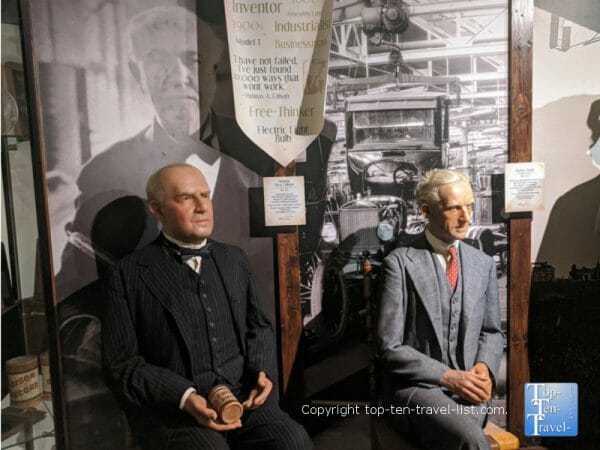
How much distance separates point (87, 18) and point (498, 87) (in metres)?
1.81

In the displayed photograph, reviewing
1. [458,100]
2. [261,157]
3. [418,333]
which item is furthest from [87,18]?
[418,333]

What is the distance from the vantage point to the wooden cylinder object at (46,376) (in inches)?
90.4

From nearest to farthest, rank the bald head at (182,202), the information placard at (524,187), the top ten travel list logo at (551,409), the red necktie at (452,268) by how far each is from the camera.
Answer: the bald head at (182,202), the red necktie at (452,268), the information placard at (524,187), the top ten travel list logo at (551,409)

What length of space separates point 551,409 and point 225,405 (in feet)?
5.16

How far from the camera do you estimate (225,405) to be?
184 centimetres

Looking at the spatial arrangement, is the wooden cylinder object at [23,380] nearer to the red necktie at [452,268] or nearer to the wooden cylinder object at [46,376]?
the wooden cylinder object at [46,376]

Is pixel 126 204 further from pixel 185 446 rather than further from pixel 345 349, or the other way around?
pixel 345 349

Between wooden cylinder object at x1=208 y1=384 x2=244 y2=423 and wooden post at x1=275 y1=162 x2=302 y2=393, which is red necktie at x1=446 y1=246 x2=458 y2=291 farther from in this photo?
wooden cylinder object at x1=208 y1=384 x2=244 y2=423

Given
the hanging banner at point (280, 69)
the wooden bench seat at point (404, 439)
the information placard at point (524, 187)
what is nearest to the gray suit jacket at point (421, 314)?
the wooden bench seat at point (404, 439)

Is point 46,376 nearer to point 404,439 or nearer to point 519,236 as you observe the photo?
point 404,439

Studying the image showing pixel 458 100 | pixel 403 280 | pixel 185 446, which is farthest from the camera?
pixel 458 100

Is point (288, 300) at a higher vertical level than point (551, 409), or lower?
higher

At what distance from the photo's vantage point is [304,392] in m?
2.36

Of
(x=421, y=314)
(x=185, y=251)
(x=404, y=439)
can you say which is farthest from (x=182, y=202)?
(x=404, y=439)
